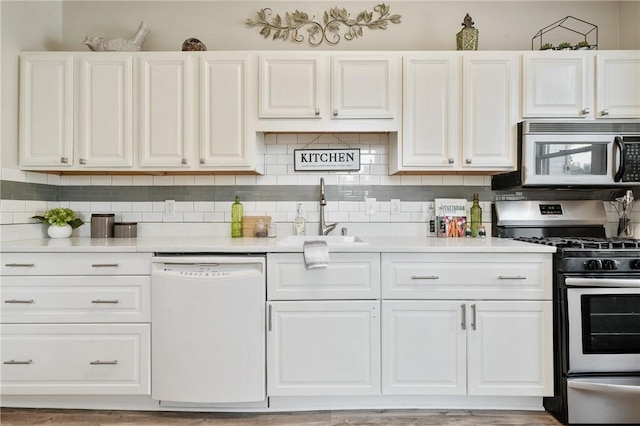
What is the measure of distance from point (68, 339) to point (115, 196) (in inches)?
42.2

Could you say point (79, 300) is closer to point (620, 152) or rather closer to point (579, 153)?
point (579, 153)

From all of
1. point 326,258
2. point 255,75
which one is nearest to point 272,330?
point 326,258

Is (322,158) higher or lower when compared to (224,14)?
lower

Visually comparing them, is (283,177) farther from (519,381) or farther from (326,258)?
(519,381)

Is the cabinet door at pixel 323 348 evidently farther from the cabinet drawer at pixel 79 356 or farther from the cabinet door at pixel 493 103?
the cabinet door at pixel 493 103

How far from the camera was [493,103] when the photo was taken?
252 centimetres

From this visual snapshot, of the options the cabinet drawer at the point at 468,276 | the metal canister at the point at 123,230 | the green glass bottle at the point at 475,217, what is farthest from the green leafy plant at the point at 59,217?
the green glass bottle at the point at 475,217

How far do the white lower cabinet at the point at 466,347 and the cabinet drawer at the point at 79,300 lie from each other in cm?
135

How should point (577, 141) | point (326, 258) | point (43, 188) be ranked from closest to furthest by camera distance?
1. point (326, 258)
2. point (577, 141)
3. point (43, 188)

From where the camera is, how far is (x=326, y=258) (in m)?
2.13

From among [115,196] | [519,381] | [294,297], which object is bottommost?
[519,381]

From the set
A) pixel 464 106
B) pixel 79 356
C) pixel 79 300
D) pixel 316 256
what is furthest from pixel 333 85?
pixel 79 356

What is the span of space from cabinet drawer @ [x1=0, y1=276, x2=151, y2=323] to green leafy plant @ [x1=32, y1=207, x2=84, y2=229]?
547mm

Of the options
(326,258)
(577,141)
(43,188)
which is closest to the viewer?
(326,258)
